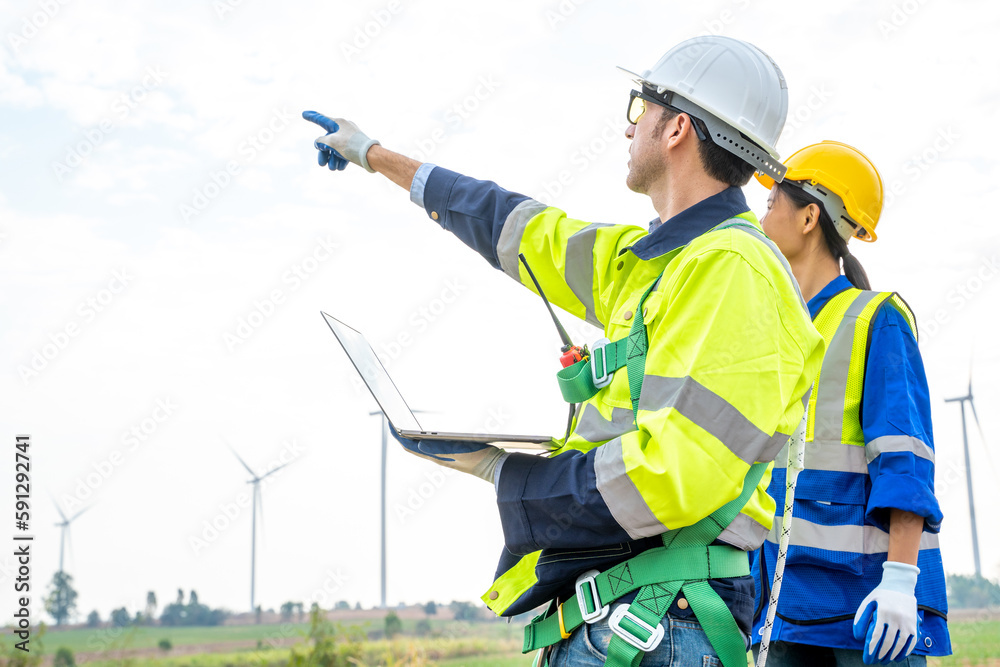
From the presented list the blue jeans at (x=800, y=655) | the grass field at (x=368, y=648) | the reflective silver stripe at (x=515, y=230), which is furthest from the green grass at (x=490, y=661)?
the reflective silver stripe at (x=515, y=230)

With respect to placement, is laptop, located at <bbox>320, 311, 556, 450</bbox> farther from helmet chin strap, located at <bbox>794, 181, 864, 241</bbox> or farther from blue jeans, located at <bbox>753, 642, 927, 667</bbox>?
helmet chin strap, located at <bbox>794, 181, 864, 241</bbox>

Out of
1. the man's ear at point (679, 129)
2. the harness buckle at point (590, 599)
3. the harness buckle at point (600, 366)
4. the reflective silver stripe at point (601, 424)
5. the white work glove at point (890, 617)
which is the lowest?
the white work glove at point (890, 617)

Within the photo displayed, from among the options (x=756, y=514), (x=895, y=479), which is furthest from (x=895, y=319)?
(x=756, y=514)

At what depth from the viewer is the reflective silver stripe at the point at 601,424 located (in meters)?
2.06

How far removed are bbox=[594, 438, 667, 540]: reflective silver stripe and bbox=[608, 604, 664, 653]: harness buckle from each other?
185 mm

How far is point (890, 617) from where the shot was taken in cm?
264

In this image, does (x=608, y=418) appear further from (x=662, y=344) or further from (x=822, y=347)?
(x=822, y=347)

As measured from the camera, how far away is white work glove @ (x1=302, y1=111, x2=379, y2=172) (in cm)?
314

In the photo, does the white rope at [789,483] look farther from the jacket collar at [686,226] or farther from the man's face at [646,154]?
the man's face at [646,154]

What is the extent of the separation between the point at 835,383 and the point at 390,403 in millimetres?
1734

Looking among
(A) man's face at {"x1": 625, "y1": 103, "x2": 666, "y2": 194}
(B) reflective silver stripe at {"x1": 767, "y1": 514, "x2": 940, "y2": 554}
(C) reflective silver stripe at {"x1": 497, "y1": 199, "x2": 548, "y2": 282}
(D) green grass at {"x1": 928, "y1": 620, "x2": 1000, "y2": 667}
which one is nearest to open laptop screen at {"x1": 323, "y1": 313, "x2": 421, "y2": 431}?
(C) reflective silver stripe at {"x1": 497, "y1": 199, "x2": 548, "y2": 282}

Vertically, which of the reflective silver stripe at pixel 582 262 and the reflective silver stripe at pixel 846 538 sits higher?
the reflective silver stripe at pixel 582 262

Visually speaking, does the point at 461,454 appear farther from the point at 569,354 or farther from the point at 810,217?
the point at 810,217

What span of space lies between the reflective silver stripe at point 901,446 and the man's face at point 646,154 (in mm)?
→ 1218
